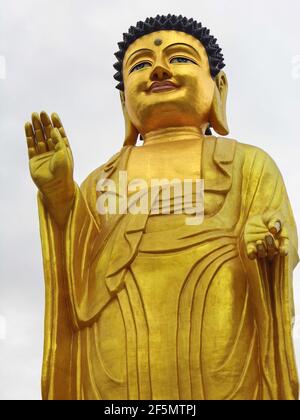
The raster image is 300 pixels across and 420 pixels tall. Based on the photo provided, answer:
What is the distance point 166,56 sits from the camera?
29.1 feet

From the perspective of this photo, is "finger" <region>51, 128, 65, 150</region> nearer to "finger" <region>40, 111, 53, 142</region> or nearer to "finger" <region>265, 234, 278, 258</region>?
"finger" <region>40, 111, 53, 142</region>

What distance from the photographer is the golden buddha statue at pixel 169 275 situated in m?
7.41

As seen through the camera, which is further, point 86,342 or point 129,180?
point 129,180

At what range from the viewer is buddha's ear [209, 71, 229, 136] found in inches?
358

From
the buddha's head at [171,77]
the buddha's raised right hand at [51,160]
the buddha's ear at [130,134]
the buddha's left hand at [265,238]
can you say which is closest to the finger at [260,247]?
the buddha's left hand at [265,238]

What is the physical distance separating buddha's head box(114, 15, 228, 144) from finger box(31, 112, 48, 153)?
123 cm

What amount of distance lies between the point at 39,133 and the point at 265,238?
6.14 ft
